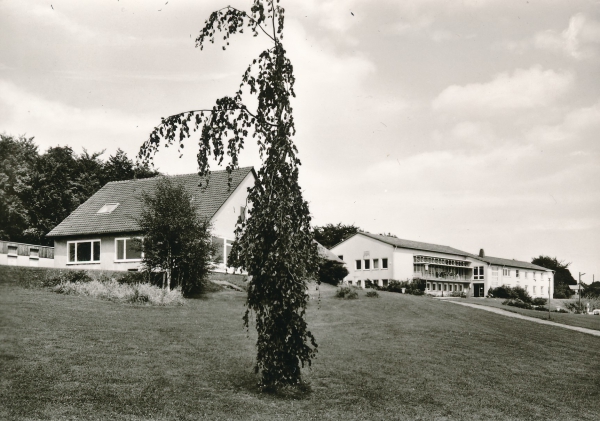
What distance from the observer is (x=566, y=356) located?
1593 cm

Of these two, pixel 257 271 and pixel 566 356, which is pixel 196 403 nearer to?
pixel 257 271

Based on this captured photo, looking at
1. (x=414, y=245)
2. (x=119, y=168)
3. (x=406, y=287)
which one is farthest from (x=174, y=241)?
(x=414, y=245)

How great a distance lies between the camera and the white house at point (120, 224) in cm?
3102

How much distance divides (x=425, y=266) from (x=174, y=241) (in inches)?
1732

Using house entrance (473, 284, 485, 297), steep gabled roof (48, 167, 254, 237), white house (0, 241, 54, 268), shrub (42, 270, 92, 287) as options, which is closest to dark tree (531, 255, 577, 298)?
house entrance (473, 284, 485, 297)

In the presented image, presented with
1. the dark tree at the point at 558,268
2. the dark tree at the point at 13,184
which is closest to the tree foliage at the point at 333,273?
the dark tree at the point at 13,184

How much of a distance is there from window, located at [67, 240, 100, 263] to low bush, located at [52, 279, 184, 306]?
444 inches

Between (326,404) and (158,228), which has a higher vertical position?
(158,228)

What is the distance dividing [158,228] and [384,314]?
9.78 meters

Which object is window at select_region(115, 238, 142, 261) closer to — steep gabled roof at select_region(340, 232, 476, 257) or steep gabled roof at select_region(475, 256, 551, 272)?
steep gabled roof at select_region(340, 232, 476, 257)

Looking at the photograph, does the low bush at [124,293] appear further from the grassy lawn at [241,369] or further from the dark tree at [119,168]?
the dark tree at [119,168]

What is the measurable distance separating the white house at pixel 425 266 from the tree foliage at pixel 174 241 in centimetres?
3436

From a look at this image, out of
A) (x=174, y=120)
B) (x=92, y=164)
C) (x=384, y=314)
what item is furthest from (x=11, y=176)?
(x=174, y=120)

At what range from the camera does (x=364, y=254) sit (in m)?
60.6
